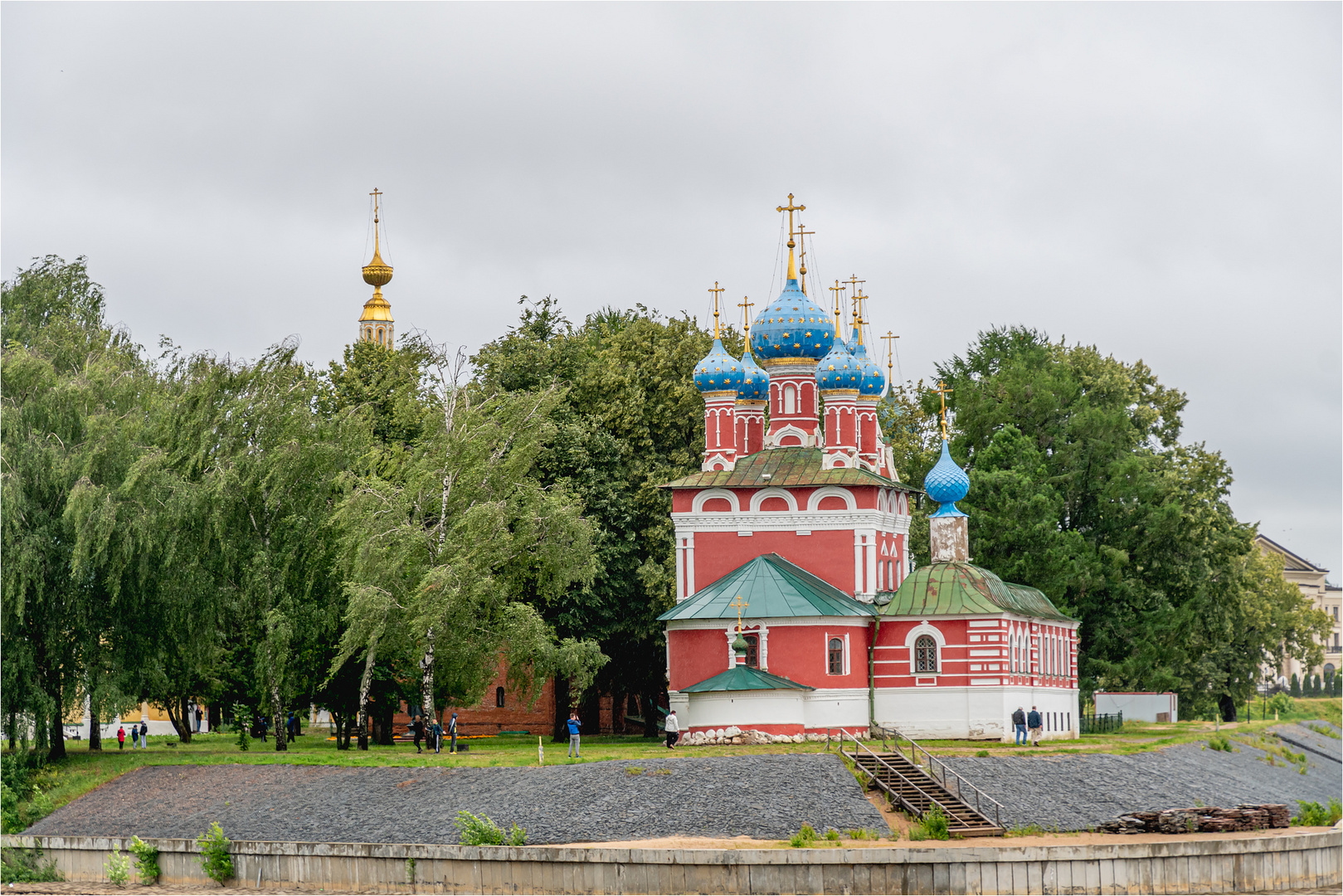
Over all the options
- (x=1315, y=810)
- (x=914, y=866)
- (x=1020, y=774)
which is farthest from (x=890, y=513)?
(x=914, y=866)

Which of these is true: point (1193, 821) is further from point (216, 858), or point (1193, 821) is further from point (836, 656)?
point (216, 858)

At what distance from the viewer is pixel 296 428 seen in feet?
137

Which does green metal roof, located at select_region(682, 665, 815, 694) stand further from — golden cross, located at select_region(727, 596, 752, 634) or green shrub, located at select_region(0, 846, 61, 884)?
green shrub, located at select_region(0, 846, 61, 884)

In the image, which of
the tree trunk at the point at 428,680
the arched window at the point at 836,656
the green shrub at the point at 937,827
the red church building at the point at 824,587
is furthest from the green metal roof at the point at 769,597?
the green shrub at the point at 937,827

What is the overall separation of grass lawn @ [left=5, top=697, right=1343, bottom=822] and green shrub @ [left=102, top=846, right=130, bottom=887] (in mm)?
4670

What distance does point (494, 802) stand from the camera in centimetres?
3284

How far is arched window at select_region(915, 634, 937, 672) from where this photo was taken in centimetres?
4128

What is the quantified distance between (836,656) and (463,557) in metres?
8.83

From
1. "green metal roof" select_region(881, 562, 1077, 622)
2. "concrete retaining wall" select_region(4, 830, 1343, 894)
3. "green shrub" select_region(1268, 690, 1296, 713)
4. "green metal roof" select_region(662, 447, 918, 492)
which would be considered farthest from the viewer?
"green shrub" select_region(1268, 690, 1296, 713)

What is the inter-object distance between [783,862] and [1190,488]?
103 ft

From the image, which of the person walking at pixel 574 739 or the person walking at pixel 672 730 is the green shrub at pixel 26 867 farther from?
the person walking at pixel 672 730

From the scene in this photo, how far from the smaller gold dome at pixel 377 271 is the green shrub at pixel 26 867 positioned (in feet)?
170

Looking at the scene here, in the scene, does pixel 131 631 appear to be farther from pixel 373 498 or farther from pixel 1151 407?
pixel 1151 407

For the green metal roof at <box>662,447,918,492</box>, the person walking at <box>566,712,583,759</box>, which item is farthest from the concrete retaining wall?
the green metal roof at <box>662,447,918,492</box>
